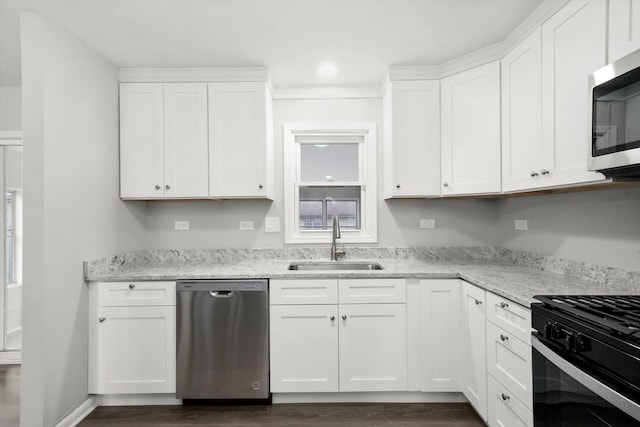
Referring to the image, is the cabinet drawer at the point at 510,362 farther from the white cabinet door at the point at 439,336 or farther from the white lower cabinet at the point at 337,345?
the white lower cabinet at the point at 337,345

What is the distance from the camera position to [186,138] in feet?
8.07

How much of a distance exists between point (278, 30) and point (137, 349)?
7.46ft

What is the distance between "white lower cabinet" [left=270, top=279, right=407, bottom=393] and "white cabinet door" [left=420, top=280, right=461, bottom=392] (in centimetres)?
14

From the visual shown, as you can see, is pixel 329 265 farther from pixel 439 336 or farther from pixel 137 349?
pixel 137 349

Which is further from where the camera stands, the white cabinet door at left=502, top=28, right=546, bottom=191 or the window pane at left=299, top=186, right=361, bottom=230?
the window pane at left=299, top=186, right=361, bottom=230

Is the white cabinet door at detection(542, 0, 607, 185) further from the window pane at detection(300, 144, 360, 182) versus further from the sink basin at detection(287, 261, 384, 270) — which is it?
the window pane at detection(300, 144, 360, 182)

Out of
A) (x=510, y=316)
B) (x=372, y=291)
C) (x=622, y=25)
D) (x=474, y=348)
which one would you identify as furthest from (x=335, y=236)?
(x=622, y=25)

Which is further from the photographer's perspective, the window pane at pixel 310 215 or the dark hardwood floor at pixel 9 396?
the window pane at pixel 310 215

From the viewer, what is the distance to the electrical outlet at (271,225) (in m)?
2.81

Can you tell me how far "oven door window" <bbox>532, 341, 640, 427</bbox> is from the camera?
0.96m

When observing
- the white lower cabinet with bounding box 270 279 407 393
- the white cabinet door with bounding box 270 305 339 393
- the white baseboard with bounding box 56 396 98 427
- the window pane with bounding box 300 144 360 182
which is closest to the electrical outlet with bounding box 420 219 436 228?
the window pane with bounding box 300 144 360 182

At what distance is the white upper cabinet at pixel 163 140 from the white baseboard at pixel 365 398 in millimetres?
1615

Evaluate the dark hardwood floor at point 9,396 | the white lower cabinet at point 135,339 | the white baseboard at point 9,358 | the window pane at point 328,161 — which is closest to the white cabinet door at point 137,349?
the white lower cabinet at point 135,339

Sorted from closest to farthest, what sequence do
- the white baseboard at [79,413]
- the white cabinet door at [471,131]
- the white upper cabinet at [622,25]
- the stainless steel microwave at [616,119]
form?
the stainless steel microwave at [616,119]
the white upper cabinet at [622,25]
the white baseboard at [79,413]
the white cabinet door at [471,131]
